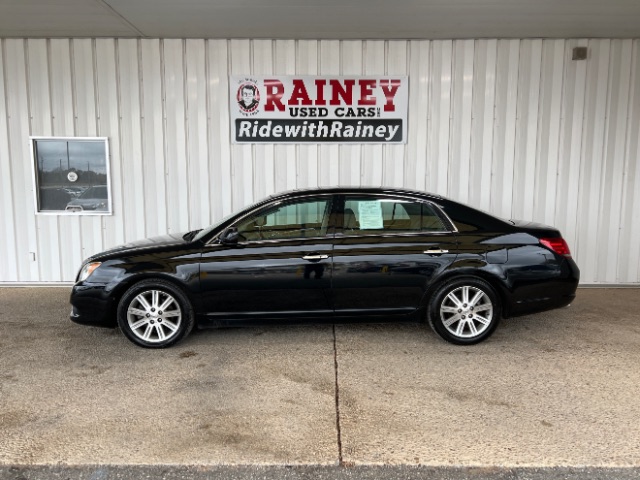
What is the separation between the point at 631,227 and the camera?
24.8 feet

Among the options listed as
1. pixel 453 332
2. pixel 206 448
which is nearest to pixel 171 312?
pixel 206 448

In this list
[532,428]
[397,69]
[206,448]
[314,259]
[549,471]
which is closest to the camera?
[549,471]

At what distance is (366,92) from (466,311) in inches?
148

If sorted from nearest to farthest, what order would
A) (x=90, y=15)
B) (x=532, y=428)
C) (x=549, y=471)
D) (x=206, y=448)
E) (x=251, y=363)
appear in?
(x=549, y=471)
(x=206, y=448)
(x=532, y=428)
(x=251, y=363)
(x=90, y=15)

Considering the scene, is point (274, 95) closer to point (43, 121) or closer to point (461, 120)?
point (461, 120)

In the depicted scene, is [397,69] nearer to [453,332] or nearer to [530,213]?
[530,213]

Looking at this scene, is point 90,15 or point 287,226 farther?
point 90,15

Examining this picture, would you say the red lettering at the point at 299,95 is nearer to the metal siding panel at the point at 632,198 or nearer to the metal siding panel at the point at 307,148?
the metal siding panel at the point at 307,148

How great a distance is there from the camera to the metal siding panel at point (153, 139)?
730 centimetres

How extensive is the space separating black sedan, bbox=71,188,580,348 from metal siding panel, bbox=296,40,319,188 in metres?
2.45

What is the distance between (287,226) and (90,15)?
3900mm

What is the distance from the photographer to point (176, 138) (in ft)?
24.4

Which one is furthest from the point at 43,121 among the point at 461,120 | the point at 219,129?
the point at 461,120

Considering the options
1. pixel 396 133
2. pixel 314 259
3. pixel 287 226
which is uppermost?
pixel 396 133
